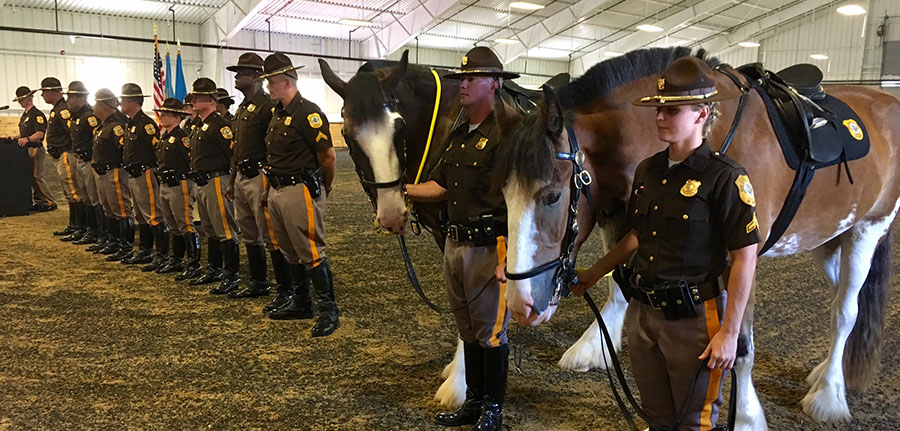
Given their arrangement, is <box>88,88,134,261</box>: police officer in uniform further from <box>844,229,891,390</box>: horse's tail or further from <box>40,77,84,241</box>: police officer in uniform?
<box>844,229,891,390</box>: horse's tail

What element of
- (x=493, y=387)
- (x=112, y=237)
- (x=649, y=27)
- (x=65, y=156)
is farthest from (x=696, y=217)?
(x=649, y=27)

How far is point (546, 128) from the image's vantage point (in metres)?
1.96

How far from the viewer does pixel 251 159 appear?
4.59 meters

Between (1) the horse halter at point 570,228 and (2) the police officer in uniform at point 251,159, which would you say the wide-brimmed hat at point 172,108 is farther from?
(1) the horse halter at point 570,228

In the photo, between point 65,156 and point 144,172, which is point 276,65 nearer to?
point 144,172

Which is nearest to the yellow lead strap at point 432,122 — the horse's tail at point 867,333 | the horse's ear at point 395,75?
the horse's ear at point 395,75

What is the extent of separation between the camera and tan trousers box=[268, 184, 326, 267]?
4.19 metres

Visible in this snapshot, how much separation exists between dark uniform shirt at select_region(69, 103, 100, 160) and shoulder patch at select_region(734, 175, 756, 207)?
7.65m

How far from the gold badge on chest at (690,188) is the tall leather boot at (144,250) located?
6.33 m

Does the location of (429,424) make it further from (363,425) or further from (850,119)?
(850,119)

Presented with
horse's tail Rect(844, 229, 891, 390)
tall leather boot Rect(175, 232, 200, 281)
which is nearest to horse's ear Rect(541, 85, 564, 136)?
horse's tail Rect(844, 229, 891, 390)

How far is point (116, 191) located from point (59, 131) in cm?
208

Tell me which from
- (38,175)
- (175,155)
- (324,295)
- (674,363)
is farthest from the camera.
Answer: (38,175)

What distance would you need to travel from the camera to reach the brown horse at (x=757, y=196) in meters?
1.92
